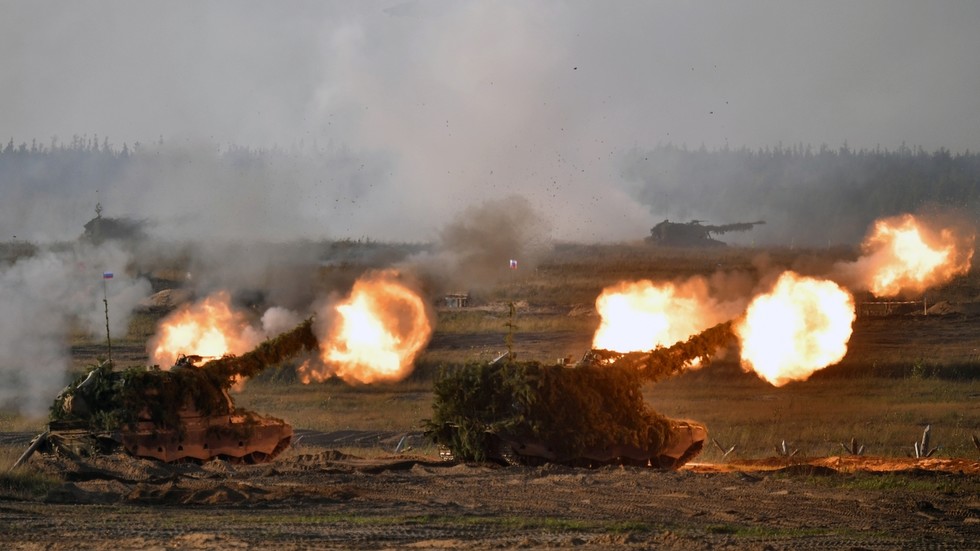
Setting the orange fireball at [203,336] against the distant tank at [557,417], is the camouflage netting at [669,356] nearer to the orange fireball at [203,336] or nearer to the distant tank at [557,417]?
the distant tank at [557,417]

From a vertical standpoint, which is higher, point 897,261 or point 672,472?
point 897,261

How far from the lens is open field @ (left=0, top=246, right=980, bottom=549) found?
19.2m

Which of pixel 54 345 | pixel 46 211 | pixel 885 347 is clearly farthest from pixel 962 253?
pixel 46 211

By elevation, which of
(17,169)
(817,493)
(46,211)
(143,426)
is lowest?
(817,493)

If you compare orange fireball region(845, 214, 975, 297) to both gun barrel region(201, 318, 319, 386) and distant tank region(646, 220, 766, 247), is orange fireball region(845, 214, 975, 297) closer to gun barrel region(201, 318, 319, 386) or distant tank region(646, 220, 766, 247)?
gun barrel region(201, 318, 319, 386)

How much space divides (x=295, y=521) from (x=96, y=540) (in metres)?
3.17

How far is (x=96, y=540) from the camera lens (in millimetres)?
18438

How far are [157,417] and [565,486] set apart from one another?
9577mm

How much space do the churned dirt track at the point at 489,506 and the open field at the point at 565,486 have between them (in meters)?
0.05

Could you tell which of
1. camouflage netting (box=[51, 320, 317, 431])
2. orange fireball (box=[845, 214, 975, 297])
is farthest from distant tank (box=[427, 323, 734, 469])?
orange fireball (box=[845, 214, 975, 297])

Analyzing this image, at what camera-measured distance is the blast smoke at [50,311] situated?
46.0 metres

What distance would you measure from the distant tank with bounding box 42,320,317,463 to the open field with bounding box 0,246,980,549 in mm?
1038

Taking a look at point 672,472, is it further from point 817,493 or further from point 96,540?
point 96,540

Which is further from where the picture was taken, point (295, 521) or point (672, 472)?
point (672, 472)
